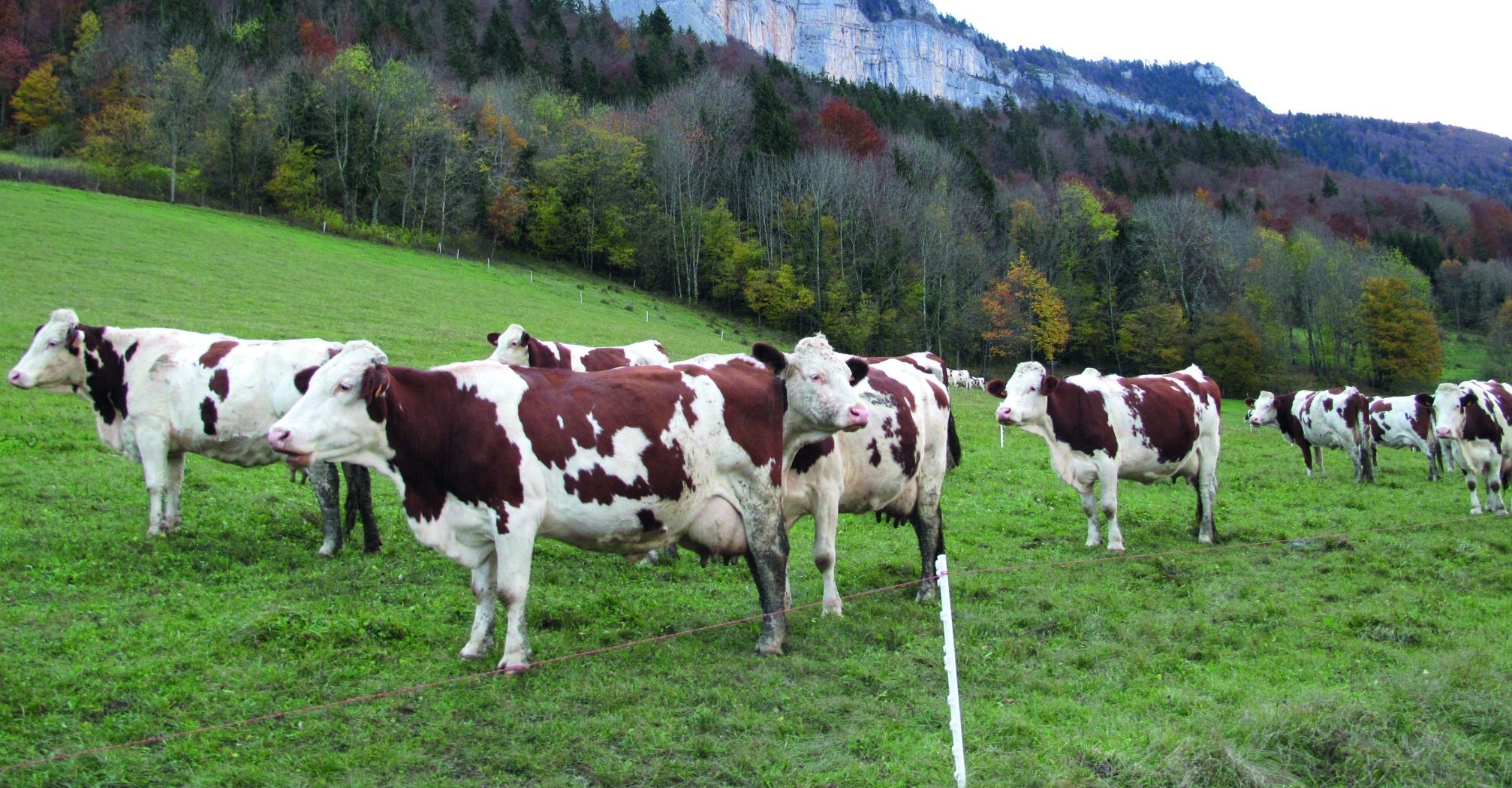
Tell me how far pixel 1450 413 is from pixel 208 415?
18.6 m

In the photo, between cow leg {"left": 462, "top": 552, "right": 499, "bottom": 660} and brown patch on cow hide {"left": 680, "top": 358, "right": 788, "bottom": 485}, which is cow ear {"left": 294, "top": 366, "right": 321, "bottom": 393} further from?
brown patch on cow hide {"left": 680, "top": 358, "right": 788, "bottom": 485}

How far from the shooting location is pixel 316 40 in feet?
294

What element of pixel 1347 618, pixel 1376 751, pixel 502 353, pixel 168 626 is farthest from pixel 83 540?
pixel 1347 618

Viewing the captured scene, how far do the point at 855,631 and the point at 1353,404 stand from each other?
19.1 meters

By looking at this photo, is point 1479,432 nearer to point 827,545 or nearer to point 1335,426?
point 1335,426

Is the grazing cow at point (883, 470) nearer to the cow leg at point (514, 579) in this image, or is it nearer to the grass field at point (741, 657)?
the grass field at point (741, 657)

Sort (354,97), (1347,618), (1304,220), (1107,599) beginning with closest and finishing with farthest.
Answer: (1347,618) < (1107,599) < (354,97) < (1304,220)

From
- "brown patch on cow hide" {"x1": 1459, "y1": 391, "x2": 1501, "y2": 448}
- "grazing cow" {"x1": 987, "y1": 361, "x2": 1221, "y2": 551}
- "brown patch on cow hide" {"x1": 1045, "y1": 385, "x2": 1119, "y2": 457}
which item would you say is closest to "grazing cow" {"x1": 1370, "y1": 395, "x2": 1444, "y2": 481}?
"brown patch on cow hide" {"x1": 1459, "y1": 391, "x2": 1501, "y2": 448}

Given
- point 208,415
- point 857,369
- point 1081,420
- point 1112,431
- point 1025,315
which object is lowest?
point 208,415

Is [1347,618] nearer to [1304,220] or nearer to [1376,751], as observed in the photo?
[1376,751]

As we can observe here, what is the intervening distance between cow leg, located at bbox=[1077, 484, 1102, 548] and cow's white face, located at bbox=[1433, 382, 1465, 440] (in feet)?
23.3

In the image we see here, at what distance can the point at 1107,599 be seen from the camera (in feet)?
33.0

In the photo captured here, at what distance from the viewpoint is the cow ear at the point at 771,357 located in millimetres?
8406

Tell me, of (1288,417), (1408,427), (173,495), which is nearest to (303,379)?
(173,495)
